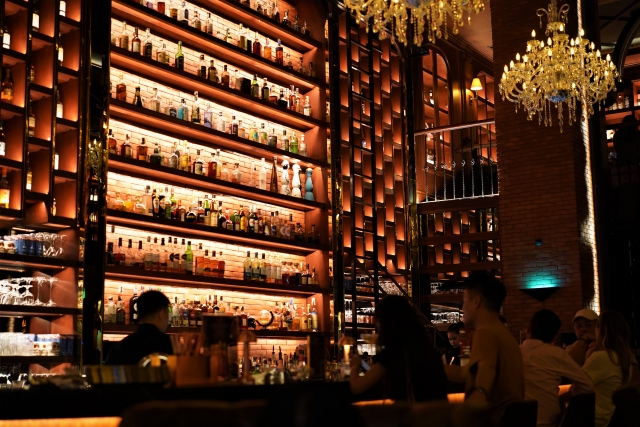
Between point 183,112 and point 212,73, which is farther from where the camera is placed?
point 212,73

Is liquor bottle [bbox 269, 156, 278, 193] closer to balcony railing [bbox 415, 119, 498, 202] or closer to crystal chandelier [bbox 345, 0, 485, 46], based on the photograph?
crystal chandelier [bbox 345, 0, 485, 46]

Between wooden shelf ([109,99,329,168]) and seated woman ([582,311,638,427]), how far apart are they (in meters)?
3.67

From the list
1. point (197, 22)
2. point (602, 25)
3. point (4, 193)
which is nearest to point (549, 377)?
point (4, 193)

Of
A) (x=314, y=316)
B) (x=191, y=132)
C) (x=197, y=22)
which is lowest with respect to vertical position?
(x=314, y=316)

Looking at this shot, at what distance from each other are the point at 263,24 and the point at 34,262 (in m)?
3.38

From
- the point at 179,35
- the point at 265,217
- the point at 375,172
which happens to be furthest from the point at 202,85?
the point at 375,172

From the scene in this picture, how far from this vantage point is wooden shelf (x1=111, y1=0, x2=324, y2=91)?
6.74 meters

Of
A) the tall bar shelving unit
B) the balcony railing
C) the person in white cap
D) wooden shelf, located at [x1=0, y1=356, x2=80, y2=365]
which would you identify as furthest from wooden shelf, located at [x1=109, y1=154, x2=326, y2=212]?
the balcony railing

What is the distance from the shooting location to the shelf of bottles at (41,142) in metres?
5.41

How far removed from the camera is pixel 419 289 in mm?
10148

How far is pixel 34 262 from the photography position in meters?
5.71

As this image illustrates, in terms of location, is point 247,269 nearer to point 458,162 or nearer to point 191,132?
point 191,132

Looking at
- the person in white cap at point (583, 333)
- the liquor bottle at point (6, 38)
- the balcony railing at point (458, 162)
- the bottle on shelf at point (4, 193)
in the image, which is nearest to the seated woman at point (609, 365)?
the person in white cap at point (583, 333)

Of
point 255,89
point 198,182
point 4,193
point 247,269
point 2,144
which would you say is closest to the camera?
point 4,193
